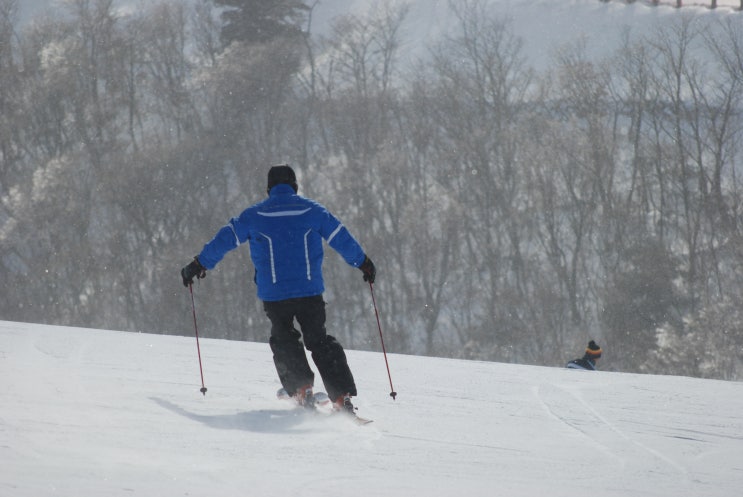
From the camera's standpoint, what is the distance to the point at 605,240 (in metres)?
32.1

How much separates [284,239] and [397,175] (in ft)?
103

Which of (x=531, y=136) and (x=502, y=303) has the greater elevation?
(x=531, y=136)

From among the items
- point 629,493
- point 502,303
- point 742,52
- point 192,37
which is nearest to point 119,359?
point 629,493

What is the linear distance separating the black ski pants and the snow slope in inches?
7.8

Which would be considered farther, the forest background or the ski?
the forest background

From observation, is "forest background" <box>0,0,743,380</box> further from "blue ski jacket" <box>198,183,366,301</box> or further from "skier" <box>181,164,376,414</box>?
"blue ski jacket" <box>198,183,366,301</box>

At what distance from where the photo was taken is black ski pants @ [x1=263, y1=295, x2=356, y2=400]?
16.1 feet

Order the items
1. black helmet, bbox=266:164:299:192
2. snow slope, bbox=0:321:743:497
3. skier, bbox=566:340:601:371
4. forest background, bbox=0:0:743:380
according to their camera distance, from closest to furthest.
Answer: snow slope, bbox=0:321:743:497, black helmet, bbox=266:164:299:192, skier, bbox=566:340:601:371, forest background, bbox=0:0:743:380

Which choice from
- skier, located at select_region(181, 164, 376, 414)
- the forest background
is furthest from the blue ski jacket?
the forest background

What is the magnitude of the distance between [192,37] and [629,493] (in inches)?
1637

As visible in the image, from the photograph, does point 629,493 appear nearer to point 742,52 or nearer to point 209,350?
point 209,350

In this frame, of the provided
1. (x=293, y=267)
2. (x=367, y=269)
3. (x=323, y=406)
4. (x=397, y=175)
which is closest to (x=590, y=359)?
(x=367, y=269)

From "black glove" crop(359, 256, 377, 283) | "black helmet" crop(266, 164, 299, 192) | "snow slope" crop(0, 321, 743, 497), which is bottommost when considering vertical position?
"snow slope" crop(0, 321, 743, 497)

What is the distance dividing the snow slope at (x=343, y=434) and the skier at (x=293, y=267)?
23 cm
